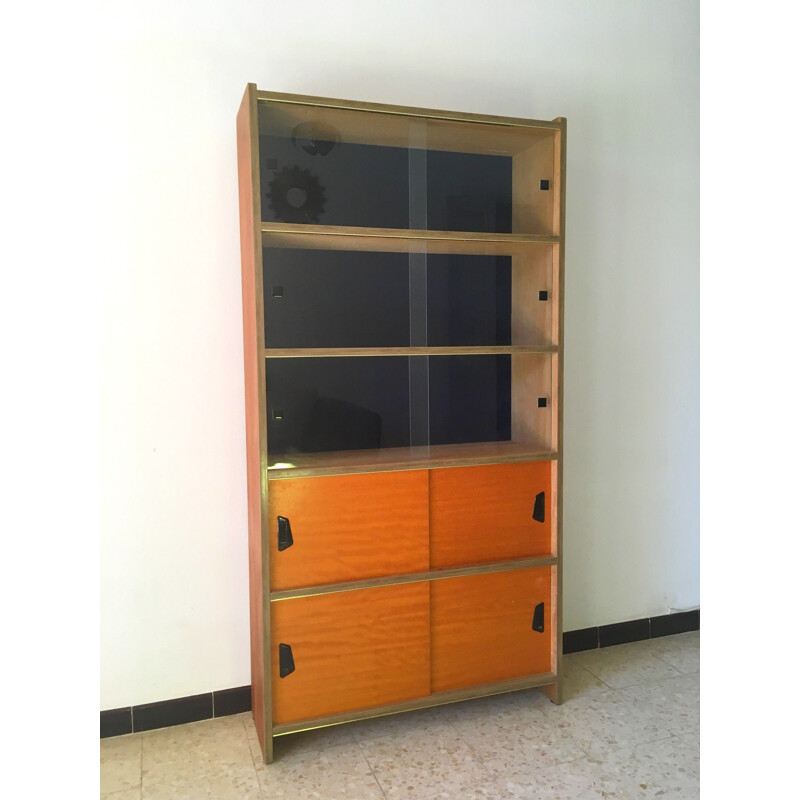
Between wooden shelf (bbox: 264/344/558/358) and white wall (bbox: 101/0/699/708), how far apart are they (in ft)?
1.25

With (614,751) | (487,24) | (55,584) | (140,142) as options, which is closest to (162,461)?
(140,142)

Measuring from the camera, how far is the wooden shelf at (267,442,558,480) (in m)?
2.39

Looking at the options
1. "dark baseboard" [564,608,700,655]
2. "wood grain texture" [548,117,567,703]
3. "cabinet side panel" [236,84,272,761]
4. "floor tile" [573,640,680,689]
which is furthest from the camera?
"dark baseboard" [564,608,700,655]

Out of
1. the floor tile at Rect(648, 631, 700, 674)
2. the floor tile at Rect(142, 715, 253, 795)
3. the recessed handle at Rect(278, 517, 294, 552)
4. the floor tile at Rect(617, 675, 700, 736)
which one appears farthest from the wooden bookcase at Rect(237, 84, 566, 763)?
the floor tile at Rect(648, 631, 700, 674)

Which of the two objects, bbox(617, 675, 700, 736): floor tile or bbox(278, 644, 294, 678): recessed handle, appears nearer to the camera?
bbox(278, 644, 294, 678): recessed handle

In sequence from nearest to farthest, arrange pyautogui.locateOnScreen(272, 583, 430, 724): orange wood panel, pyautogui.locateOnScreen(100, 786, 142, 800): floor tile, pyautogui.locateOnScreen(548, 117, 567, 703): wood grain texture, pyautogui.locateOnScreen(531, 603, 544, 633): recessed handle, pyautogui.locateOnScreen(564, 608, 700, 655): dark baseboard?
pyautogui.locateOnScreen(100, 786, 142, 800): floor tile < pyautogui.locateOnScreen(272, 583, 430, 724): orange wood panel < pyautogui.locateOnScreen(548, 117, 567, 703): wood grain texture < pyautogui.locateOnScreen(531, 603, 544, 633): recessed handle < pyautogui.locateOnScreen(564, 608, 700, 655): dark baseboard

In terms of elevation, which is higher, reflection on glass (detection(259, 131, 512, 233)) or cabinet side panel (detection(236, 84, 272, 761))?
reflection on glass (detection(259, 131, 512, 233))

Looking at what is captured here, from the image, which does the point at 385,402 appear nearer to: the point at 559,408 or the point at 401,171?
the point at 559,408

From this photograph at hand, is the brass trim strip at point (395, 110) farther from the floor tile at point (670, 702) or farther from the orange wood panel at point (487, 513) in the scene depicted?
the floor tile at point (670, 702)

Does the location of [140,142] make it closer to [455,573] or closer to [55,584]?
[455,573]

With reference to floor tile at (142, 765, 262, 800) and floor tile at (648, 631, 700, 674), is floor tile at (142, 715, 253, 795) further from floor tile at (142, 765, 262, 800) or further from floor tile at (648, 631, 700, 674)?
floor tile at (648, 631, 700, 674)

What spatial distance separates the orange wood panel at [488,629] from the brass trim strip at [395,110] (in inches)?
63.7

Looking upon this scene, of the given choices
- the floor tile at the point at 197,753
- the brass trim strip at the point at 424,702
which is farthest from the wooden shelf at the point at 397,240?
the floor tile at the point at 197,753
